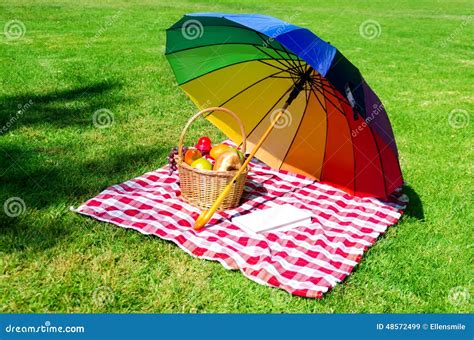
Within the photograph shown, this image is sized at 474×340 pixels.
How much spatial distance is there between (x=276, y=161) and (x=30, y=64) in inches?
232

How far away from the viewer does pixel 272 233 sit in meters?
4.20

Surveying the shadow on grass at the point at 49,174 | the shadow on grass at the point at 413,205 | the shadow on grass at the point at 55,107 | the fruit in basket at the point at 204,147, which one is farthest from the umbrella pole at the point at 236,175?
the shadow on grass at the point at 55,107

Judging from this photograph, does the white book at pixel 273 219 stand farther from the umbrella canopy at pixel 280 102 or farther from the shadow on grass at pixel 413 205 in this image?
the shadow on grass at pixel 413 205

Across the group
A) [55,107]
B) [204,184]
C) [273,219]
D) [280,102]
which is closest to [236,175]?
[204,184]

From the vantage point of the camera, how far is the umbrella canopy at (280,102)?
4.33 m

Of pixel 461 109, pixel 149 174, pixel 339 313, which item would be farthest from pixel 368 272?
pixel 461 109

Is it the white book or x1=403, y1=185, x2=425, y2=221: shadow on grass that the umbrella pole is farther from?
x1=403, y1=185, x2=425, y2=221: shadow on grass

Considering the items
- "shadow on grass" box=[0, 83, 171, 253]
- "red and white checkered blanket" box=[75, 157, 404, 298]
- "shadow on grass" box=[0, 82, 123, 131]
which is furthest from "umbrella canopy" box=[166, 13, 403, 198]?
"shadow on grass" box=[0, 82, 123, 131]

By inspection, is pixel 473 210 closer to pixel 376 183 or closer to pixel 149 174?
pixel 376 183

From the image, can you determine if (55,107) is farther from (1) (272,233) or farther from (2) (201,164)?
(1) (272,233)

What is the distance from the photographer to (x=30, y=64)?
927cm

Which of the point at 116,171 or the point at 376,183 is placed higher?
the point at 376,183

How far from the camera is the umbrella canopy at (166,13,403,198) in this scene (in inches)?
170

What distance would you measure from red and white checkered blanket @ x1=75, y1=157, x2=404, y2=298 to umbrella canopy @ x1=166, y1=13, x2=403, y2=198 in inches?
8.9
